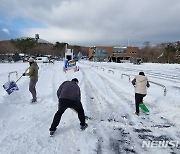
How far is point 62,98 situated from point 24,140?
1.43 m

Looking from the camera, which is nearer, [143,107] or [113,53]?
[143,107]

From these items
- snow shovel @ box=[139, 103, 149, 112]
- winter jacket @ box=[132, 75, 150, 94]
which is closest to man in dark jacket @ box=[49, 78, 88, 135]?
winter jacket @ box=[132, 75, 150, 94]

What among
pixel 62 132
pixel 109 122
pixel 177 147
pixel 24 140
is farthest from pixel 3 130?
pixel 177 147

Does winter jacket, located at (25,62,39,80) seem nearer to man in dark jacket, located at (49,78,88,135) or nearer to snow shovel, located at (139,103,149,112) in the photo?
man in dark jacket, located at (49,78,88,135)

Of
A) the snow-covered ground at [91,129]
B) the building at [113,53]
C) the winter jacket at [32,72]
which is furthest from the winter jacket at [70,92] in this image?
the building at [113,53]

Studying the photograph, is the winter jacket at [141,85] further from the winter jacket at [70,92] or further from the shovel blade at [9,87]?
the shovel blade at [9,87]

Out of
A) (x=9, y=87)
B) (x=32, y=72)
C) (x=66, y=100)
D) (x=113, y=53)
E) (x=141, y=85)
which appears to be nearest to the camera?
(x=66, y=100)

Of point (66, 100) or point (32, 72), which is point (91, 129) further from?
point (32, 72)

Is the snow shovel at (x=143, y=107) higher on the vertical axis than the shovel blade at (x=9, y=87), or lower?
lower

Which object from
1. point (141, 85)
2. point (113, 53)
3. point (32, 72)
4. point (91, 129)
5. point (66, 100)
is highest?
point (113, 53)

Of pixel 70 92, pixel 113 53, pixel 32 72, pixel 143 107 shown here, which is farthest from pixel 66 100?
pixel 113 53

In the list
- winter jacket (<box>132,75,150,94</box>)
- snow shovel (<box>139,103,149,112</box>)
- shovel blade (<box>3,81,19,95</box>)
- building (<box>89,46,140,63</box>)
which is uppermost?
building (<box>89,46,140,63</box>)

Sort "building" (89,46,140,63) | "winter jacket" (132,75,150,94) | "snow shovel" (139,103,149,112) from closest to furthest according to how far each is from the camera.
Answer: "winter jacket" (132,75,150,94) < "snow shovel" (139,103,149,112) < "building" (89,46,140,63)

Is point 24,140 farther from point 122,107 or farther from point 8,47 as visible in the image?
point 8,47
